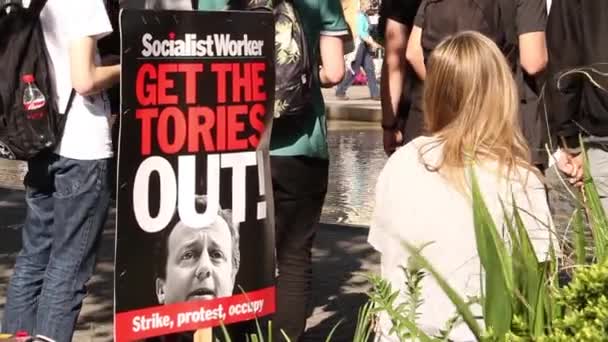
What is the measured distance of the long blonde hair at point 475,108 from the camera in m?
3.72

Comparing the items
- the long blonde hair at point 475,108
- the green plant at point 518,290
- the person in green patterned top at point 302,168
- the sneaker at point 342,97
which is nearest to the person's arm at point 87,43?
the person in green patterned top at point 302,168

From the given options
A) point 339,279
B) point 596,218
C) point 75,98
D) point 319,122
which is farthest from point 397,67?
point 596,218

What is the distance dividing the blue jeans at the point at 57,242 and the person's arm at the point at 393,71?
1502mm

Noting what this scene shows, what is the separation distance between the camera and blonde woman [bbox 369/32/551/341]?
11.9ft

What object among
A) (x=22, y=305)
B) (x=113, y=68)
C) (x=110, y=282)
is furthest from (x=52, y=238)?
(x=110, y=282)

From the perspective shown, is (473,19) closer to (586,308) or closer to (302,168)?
(302,168)

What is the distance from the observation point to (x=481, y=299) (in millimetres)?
2781

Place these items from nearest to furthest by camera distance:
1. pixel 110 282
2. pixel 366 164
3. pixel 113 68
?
pixel 113 68, pixel 110 282, pixel 366 164

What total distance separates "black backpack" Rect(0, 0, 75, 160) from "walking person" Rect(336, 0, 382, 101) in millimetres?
17320

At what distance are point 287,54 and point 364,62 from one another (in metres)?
18.6

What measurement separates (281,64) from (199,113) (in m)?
0.49

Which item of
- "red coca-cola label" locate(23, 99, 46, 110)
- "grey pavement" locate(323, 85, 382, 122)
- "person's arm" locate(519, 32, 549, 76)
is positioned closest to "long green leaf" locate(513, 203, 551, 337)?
"red coca-cola label" locate(23, 99, 46, 110)

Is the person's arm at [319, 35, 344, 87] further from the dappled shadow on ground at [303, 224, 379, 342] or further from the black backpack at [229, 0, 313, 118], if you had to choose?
the dappled shadow on ground at [303, 224, 379, 342]

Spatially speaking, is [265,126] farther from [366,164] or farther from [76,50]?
[366,164]
